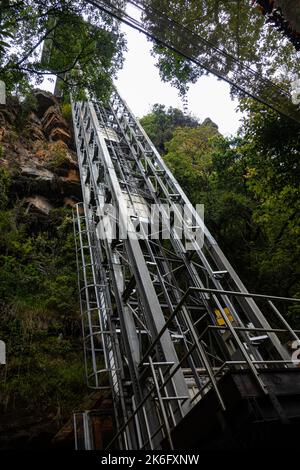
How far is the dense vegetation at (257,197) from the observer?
770cm

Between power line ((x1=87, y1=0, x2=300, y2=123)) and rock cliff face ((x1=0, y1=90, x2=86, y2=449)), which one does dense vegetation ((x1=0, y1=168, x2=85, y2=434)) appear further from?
power line ((x1=87, y1=0, x2=300, y2=123))

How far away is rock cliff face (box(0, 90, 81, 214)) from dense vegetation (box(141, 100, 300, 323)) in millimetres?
4922

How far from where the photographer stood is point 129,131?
11.0 m

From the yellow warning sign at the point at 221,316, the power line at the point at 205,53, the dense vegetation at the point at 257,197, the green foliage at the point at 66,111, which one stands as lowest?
the yellow warning sign at the point at 221,316

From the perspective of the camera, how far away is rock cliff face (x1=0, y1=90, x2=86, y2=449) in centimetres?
596

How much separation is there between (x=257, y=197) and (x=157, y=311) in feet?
22.6

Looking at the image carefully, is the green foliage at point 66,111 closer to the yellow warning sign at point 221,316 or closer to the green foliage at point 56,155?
the green foliage at point 56,155

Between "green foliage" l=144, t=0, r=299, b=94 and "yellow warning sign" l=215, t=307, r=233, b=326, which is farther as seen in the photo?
"yellow warning sign" l=215, t=307, r=233, b=326

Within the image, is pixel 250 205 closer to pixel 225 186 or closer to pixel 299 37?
pixel 225 186

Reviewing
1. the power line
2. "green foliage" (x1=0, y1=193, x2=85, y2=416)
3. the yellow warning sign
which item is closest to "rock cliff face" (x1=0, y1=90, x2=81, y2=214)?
"green foliage" (x1=0, y1=193, x2=85, y2=416)

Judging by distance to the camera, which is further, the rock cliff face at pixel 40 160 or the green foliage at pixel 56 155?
the green foliage at pixel 56 155

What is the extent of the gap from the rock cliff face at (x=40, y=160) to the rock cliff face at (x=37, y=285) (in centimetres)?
4

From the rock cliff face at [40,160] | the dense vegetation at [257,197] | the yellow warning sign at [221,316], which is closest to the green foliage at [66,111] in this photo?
the rock cliff face at [40,160]

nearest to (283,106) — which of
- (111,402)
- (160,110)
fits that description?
(111,402)
